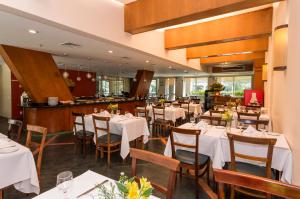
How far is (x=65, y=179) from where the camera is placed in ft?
3.92

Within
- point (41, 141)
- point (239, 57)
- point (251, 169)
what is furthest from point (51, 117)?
point (239, 57)

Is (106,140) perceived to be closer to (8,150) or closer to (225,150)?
(8,150)

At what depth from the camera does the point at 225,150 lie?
268 centimetres

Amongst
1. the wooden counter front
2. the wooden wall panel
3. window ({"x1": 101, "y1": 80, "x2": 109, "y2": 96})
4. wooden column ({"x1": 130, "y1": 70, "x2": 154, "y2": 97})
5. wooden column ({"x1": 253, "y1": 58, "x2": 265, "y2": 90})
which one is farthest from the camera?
window ({"x1": 101, "y1": 80, "x2": 109, "y2": 96})

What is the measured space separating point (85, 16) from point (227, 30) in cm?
341

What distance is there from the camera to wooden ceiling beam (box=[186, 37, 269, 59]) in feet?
21.4

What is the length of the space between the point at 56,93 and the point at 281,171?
6788 mm

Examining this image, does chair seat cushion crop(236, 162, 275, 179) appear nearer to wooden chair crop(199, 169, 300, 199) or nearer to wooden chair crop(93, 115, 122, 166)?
wooden chair crop(199, 169, 300, 199)

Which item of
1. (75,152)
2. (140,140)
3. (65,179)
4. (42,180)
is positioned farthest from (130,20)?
(65,179)

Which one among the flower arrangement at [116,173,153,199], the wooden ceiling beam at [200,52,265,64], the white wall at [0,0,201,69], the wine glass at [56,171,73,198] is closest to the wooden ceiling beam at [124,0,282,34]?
the white wall at [0,0,201,69]

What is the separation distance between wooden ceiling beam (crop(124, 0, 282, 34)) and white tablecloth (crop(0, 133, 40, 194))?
10.6 ft

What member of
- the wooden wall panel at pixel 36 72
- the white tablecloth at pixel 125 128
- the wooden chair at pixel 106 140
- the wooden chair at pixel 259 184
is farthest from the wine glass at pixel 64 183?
the wooden wall panel at pixel 36 72

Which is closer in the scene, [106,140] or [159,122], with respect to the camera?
[106,140]

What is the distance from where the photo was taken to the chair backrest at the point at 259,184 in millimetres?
1077
